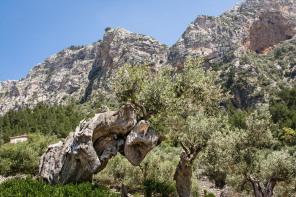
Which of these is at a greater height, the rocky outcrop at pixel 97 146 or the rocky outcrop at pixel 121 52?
the rocky outcrop at pixel 121 52

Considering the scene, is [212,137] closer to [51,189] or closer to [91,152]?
[91,152]

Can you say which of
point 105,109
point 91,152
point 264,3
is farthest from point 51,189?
point 264,3

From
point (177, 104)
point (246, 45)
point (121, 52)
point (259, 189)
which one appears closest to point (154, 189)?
point (177, 104)

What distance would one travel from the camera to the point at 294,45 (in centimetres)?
12256

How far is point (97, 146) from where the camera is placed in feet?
52.3

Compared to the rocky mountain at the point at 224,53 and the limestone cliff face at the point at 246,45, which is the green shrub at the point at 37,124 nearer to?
the rocky mountain at the point at 224,53

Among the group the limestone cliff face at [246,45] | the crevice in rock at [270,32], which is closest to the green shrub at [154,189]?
the limestone cliff face at [246,45]

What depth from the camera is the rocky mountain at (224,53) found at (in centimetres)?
10334

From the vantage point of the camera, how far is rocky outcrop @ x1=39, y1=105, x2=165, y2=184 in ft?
48.0

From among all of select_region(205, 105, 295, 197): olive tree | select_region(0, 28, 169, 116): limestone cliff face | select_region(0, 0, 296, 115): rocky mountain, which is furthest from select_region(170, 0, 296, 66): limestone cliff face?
select_region(205, 105, 295, 197): olive tree

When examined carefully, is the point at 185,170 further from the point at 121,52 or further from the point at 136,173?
the point at 121,52

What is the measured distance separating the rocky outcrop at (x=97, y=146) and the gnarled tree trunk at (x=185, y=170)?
89.9 inches

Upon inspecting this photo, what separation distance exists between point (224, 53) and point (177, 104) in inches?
5089

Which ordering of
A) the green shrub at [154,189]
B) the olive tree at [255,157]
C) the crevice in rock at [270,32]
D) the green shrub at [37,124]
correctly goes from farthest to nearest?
the crevice in rock at [270,32], the green shrub at [37,124], the green shrub at [154,189], the olive tree at [255,157]
